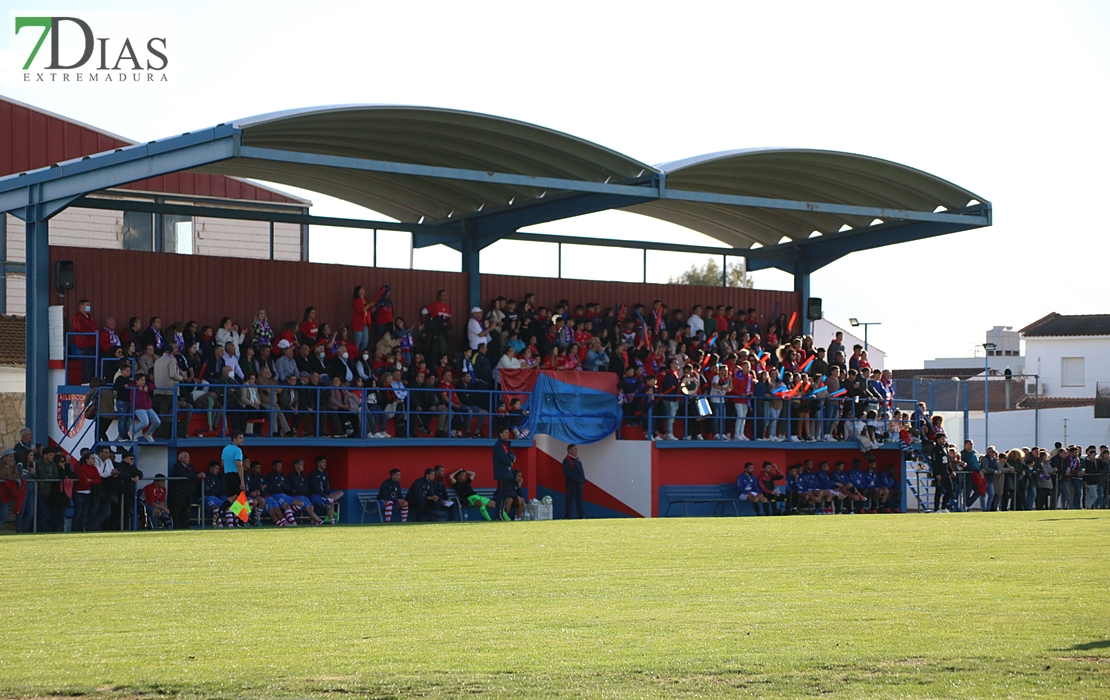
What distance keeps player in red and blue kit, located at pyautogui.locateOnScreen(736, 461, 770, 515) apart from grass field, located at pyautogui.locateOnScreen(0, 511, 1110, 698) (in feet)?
40.3

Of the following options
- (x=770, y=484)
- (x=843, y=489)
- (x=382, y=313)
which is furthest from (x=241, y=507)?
(x=843, y=489)

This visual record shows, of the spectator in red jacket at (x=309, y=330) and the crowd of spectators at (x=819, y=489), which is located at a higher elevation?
the spectator in red jacket at (x=309, y=330)

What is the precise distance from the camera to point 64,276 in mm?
24812

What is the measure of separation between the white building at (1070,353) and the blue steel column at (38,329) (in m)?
58.0

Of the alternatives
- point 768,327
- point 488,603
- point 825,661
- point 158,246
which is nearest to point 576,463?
point 768,327

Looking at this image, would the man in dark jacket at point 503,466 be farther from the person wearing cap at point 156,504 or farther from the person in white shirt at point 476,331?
the person wearing cap at point 156,504

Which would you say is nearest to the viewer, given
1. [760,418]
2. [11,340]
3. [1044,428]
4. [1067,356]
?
[760,418]

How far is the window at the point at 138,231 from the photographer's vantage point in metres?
32.9

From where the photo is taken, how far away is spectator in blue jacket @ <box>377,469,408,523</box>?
24.7 metres

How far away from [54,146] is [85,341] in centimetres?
1170

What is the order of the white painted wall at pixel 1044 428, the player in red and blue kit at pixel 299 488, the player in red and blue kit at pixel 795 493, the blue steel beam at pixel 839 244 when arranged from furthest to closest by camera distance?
the white painted wall at pixel 1044 428, the blue steel beam at pixel 839 244, the player in red and blue kit at pixel 795 493, the player in red and blue kit at pixel 299 488

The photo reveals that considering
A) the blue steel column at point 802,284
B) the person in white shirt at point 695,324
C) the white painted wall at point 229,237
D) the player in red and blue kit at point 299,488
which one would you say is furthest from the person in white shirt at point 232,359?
the blue steel column at point 802,284

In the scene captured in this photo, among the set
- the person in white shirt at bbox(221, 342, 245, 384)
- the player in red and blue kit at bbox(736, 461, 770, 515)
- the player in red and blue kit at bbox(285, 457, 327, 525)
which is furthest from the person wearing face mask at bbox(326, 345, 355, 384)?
the player in red and blue kit at bbox(736, 461, 770, 515)

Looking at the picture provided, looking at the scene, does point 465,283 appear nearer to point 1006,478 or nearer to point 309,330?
point 309,330
